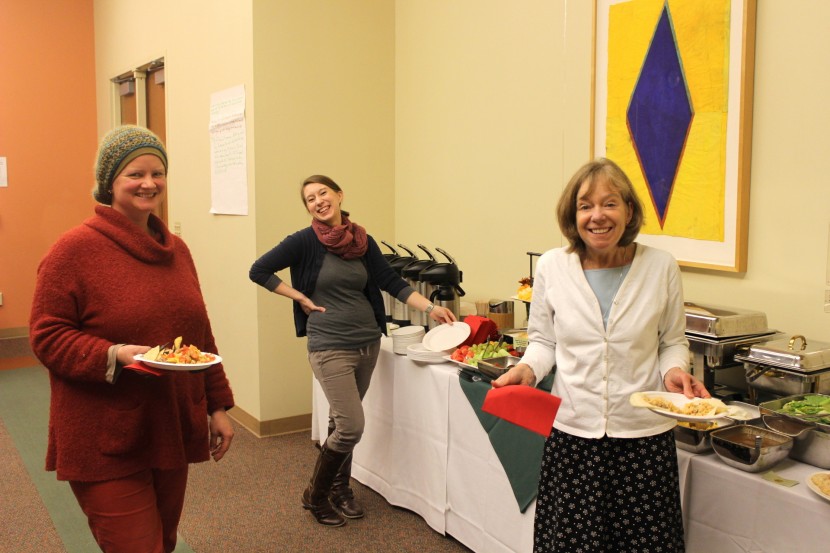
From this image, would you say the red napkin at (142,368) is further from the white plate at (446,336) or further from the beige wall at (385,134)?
the beige wall at (385,134)

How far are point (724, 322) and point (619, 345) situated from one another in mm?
558

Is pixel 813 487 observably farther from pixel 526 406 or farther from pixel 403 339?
pixel 403 339

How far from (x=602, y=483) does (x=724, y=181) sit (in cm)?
124

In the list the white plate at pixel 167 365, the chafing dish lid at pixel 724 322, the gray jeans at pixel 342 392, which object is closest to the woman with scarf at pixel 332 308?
the gray jeans at pixel 342 392

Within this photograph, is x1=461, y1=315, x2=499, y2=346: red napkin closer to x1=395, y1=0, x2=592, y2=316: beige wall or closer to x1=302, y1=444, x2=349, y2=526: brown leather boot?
x1=395, y1=0, x2=592, y2=316: beige wall

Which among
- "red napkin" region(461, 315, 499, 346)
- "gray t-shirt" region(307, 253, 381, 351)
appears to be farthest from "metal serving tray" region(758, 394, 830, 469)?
"gray t-shirt" region(307, 253, 381, 351)

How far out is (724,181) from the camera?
2488 mm

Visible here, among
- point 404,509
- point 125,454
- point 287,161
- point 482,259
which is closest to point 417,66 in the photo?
point 287,161

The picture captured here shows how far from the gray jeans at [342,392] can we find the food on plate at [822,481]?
1.65 m

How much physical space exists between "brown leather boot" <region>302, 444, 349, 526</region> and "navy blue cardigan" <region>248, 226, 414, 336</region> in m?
0.51

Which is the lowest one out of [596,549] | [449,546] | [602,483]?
[449,546]

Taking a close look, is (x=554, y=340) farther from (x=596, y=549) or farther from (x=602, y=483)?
(x=596, y=549)

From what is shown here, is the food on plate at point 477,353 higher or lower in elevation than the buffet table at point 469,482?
higher

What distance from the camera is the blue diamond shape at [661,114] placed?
103 inches
